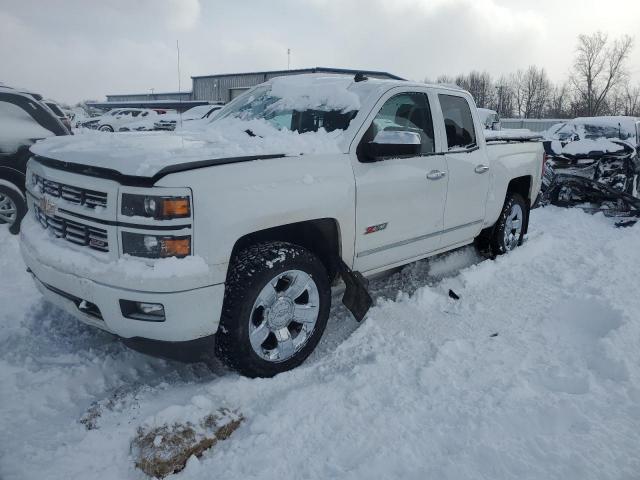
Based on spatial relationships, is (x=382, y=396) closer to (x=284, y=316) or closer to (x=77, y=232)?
(x=284, y=316)

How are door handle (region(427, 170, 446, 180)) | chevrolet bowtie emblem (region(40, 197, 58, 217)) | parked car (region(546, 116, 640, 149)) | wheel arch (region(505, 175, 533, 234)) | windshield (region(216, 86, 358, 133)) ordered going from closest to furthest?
chevrolet bowtie emblem (region(40, 197, 58, 217)), windshield (region(216, 86, 358, 133)), door handle (region(427, 170, 446, 180)), wheel arch (region(505, 175, 533, 234)), parked car (region(546, 116, 640, 149))

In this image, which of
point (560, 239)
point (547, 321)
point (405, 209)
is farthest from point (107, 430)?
point (560, 239)

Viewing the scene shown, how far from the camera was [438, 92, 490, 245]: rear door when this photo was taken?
4133 mm

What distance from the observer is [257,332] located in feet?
9.32

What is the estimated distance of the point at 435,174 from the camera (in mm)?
3863

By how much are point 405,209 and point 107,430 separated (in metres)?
2.41

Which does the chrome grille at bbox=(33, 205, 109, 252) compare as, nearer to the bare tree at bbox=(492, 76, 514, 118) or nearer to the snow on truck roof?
the snow on truck roof

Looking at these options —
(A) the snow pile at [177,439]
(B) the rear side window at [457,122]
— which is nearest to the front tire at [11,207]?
(A) the snow pile at [177,439]

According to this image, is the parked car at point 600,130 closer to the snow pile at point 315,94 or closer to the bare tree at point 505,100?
the snow pile at point 315,94

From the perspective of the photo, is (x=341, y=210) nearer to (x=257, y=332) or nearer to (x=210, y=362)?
(x=257, y=332)

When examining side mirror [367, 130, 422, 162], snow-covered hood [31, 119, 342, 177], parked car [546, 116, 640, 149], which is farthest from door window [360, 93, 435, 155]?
parked car [546, 116, 640, 149]

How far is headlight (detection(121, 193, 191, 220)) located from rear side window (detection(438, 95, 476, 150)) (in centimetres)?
257

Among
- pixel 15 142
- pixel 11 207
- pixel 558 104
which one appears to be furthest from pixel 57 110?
pixel 558 104

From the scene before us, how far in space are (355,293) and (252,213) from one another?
107 centimetres
